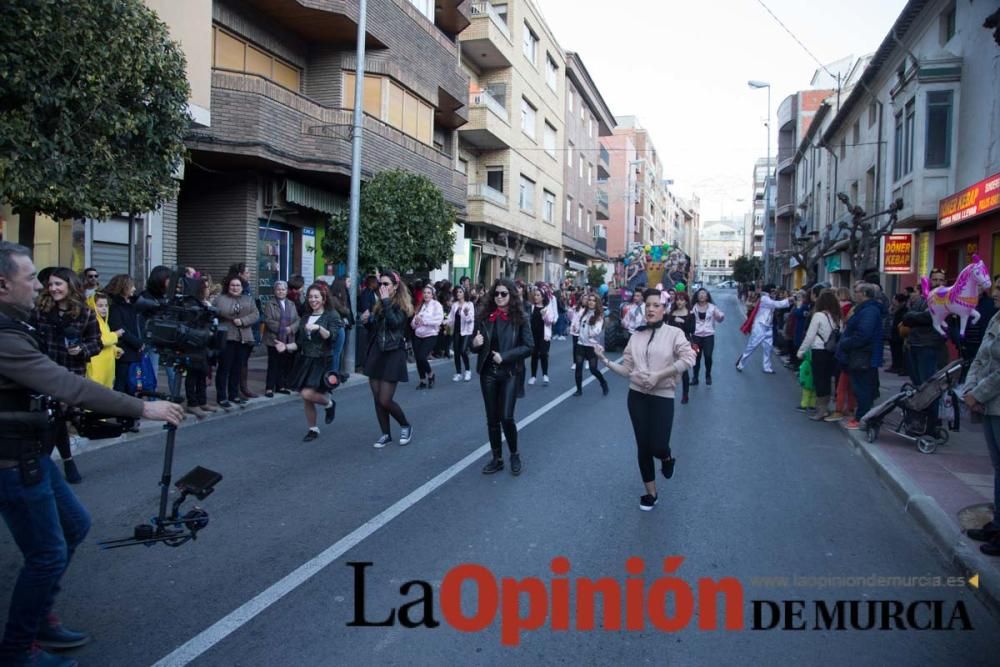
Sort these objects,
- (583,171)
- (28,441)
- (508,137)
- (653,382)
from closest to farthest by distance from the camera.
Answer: (28,441)
(653,382)
(508,137)
(583,171)

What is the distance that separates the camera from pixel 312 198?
19188 millimetres

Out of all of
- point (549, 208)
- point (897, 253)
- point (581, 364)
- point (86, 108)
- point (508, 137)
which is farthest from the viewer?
point (549, 208)

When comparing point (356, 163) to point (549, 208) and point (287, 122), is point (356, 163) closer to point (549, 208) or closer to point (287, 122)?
point (287, 122)

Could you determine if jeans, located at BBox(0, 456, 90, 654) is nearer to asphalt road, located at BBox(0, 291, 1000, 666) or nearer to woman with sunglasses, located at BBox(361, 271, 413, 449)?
asphalt road, located at BBox(0, 291, 1000, 666)

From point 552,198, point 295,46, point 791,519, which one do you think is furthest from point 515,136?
point 791,519

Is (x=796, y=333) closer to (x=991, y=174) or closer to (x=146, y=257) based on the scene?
(x=991, y=174)

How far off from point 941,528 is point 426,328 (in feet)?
25.8

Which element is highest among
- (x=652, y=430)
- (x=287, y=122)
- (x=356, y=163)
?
(x=287, y=122)

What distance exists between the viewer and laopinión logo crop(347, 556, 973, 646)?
410 cm

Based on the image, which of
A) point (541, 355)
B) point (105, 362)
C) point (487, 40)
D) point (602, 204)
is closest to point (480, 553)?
point (105, 362)

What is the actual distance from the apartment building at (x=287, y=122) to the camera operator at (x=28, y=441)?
11644 mm

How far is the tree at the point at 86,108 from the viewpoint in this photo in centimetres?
764

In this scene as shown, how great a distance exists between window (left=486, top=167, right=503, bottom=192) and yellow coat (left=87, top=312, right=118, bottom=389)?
84.4 feet

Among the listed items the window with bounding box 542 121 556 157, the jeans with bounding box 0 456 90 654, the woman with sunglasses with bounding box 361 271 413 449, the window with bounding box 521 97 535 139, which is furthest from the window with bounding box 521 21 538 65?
the jeans with bounding box 0 456 90 654
